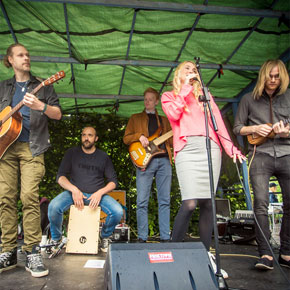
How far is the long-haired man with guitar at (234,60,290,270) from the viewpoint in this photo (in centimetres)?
238

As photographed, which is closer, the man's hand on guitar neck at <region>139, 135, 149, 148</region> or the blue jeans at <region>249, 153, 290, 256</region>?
the blue jeans at <region>249, 153, 290, 256</region>

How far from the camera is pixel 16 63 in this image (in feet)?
8.48

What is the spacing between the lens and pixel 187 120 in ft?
7.35

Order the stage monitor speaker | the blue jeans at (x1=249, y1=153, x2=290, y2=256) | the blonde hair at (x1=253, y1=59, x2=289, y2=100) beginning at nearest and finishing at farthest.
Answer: the stage monitor speaker < the blue jeans at (x1=249, y1=153, x2=290, y2=256) < the blonde hair at (x1=253, y1=59, x2=289, y2=100)

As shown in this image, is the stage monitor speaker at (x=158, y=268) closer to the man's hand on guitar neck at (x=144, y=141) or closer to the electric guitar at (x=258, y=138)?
the electric guitar at (x=258, y=138)

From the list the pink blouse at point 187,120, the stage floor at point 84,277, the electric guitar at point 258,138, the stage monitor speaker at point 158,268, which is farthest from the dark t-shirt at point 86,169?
the stage monitor speaker at point 158,268

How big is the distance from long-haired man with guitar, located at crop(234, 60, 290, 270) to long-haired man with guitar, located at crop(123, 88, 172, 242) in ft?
3.99

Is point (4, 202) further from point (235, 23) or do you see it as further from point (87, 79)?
point (235, 23)

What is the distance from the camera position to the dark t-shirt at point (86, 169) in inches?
138

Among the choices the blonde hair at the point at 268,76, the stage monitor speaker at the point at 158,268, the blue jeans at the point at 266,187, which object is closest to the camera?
the stage monitor speaker at the point at 158,268

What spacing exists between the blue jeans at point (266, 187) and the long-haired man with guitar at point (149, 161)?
4.09 feet

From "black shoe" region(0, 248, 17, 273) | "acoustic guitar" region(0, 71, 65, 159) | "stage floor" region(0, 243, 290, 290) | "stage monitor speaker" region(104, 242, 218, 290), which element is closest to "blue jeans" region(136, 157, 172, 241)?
"stage floor" region(0, 243, 290, 290)

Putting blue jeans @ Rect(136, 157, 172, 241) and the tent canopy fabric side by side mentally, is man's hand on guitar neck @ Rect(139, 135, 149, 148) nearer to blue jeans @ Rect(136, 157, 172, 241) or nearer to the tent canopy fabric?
blue jeans @ Rect(136, 157, 172, 241)

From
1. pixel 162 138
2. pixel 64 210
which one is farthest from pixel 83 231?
pixel 162 138
